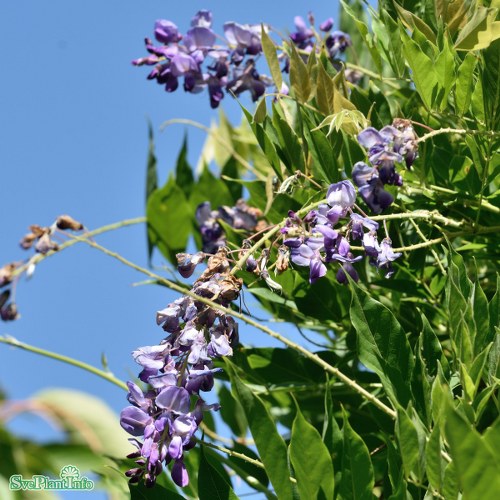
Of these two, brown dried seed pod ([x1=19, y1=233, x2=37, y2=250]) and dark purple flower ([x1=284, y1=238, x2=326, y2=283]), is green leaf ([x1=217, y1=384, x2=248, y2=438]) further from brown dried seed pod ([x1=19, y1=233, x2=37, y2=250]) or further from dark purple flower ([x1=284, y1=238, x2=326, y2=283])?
dark purple flower ([x1=284, y1=238, x2=326, y2=283])

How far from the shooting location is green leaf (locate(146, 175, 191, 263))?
1.82m

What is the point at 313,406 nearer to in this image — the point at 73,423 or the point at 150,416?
the point at 150,416

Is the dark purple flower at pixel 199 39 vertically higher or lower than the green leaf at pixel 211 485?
higher

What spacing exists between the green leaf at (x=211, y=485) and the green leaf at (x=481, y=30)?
0.60m

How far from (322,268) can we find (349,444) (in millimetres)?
257

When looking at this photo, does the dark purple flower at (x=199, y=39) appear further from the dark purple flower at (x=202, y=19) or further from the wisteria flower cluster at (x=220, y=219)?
the wisteria flower cluster at (x=220, y=219)

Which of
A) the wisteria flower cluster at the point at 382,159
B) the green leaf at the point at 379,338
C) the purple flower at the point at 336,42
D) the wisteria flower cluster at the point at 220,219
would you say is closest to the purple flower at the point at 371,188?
the wisteria flower cluster at the point at 382,159

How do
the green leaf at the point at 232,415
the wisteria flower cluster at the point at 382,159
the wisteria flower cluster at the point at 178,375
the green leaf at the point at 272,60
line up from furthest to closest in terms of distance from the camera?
1. the green leaf at the point at 232,415
2. the green leaf at the point at 272,60
3. the wisteria flower cluster at the point at 382,159
4. the wisteria flower cluster at the point at 178,375

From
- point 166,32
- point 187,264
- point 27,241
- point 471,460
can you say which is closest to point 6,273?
point 27,241

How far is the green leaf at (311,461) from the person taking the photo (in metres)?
0.82

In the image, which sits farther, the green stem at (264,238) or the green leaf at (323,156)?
the green leaf at (323,156)

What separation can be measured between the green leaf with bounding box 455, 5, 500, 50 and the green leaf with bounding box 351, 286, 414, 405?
14.1 inches

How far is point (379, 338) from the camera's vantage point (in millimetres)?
956

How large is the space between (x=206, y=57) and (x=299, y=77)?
13.5 inches
